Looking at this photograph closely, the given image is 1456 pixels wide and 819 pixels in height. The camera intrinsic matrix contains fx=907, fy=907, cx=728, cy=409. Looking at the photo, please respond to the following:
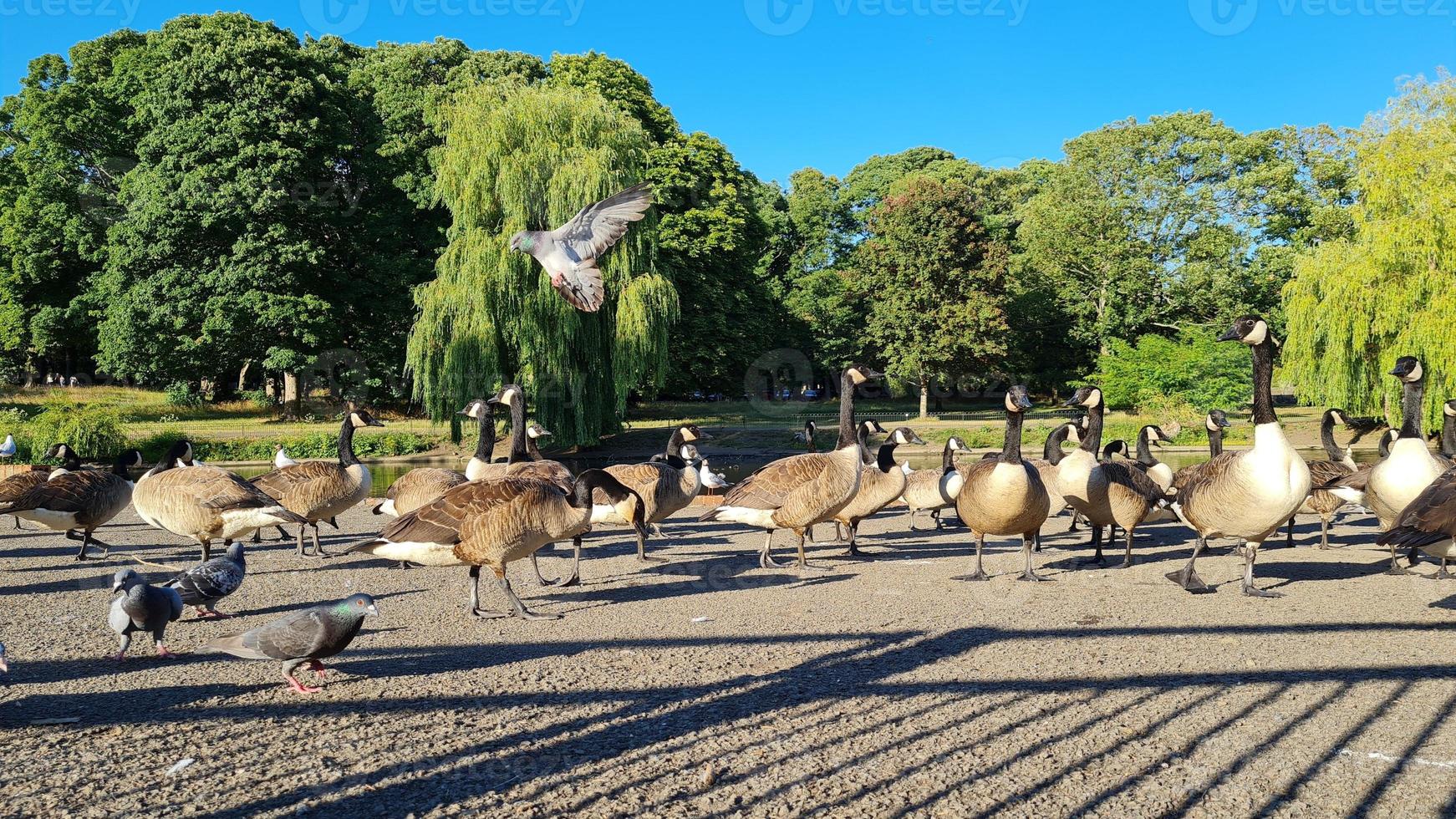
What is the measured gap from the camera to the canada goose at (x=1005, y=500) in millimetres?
9828

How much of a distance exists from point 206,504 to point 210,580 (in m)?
2.69

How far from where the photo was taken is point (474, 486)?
8.39 m

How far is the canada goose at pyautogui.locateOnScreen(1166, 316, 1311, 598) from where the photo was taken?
28.3 feet

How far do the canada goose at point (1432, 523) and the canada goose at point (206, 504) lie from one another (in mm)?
10648

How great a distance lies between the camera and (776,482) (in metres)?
11.2

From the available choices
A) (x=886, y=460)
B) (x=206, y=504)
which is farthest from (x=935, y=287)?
(x=206, y=504)

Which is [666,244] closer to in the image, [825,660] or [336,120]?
[336,120]

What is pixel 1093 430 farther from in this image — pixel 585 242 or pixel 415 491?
pixel 415 491

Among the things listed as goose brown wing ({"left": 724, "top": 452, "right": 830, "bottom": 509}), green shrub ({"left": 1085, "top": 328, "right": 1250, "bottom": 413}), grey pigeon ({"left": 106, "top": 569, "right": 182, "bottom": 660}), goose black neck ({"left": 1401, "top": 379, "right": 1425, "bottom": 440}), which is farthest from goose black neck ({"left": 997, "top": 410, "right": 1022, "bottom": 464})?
green shrub ({"left": 1085, "top": 328, "right": 1250, "bottom": 413})

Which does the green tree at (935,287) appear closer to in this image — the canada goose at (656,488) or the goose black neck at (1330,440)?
the goose black neck at (1330,440)

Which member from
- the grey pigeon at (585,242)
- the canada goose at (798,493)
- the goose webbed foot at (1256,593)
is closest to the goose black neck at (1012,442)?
the canada goose at (798,493)

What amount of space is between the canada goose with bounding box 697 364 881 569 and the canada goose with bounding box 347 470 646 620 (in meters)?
2.94

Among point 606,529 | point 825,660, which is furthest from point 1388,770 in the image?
point 606,529

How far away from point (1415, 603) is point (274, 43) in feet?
133
